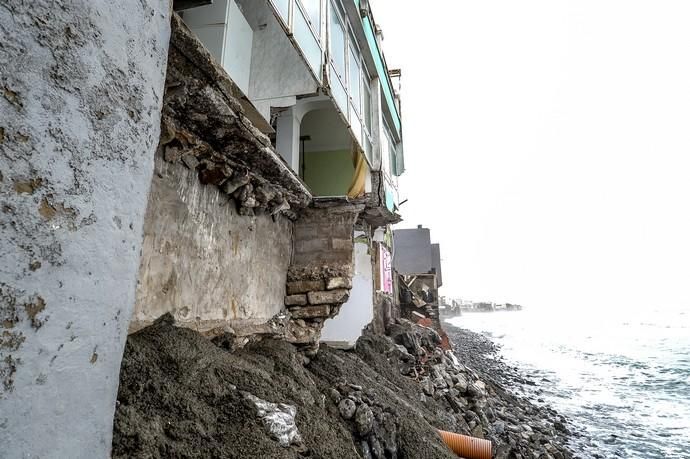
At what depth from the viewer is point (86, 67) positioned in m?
1.36

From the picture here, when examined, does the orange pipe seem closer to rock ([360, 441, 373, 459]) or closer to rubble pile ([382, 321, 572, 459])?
rubble pile ([382, 321, 572, 459])

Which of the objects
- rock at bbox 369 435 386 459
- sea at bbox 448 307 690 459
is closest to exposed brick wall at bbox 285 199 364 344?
rock at bbox 369 435 386 459

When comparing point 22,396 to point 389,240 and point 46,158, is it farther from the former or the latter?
point 389,240

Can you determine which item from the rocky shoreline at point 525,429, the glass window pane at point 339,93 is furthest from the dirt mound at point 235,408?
the glass window pane at point 339,93

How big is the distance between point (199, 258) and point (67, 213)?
2.12 m

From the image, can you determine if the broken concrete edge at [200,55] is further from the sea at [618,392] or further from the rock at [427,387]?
the sea at [618,392]

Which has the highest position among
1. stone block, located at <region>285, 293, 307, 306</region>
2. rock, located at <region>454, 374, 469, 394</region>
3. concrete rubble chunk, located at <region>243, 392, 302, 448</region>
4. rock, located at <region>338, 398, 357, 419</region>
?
stone block, located at <region>285, 293, 307, 306</region>

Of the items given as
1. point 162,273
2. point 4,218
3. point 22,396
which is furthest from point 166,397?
point 4,218

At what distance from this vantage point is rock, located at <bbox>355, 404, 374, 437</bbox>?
3742mm

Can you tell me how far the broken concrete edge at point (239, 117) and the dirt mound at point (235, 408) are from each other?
161 cm

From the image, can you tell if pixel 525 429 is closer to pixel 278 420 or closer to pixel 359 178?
pixel 359 178

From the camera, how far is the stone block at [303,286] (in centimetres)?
546

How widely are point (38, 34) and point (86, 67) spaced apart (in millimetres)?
178

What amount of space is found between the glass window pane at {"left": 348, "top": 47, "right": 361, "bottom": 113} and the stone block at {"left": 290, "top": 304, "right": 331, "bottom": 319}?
351 cm
